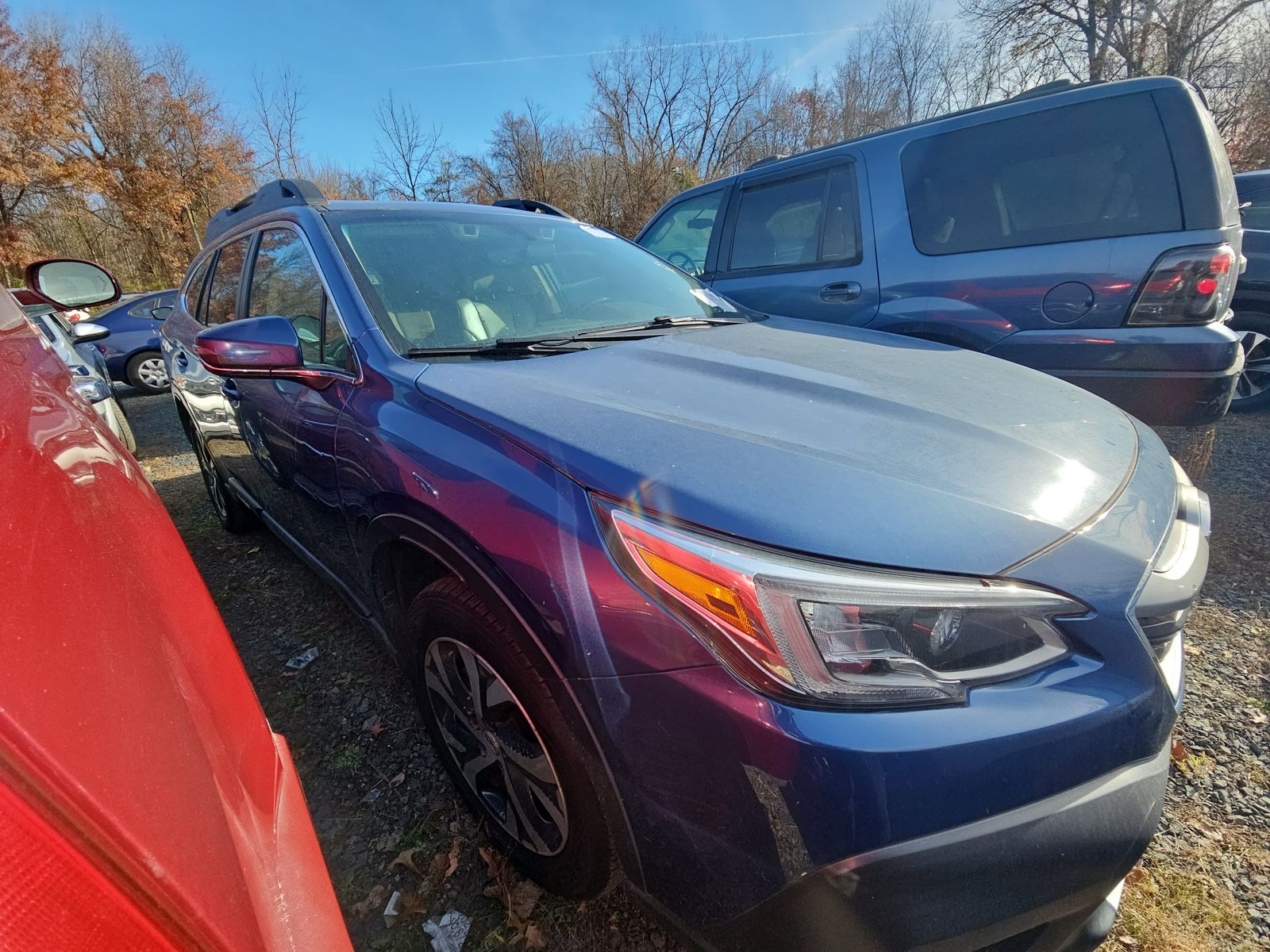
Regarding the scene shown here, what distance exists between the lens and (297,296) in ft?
7.29

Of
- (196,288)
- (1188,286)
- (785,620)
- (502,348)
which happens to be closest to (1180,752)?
(785,620)

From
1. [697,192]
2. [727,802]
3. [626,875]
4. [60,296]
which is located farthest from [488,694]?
[697,192]

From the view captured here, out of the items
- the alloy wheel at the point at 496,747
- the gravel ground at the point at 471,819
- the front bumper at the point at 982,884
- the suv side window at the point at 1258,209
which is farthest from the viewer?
the suv side window at the point at 1258,209

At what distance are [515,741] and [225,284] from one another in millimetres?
2878

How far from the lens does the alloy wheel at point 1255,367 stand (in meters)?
4.72

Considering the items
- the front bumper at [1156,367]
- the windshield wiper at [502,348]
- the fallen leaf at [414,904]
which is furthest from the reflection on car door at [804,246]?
the fallen leaf at [414,904]

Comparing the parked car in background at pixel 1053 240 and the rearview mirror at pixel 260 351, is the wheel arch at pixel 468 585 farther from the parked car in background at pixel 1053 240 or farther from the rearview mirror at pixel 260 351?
the parked car in background at pixel 1053 240

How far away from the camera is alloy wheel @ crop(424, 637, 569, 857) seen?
139 centimetres

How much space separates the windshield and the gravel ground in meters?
1.42

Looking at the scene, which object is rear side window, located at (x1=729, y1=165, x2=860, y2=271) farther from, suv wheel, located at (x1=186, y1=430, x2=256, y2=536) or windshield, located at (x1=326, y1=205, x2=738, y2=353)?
suv wheel, located at (x1=186, y1=430, x2=256, y2=536)

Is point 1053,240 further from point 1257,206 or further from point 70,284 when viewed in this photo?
point 70,284

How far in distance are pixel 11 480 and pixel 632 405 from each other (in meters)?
1.01

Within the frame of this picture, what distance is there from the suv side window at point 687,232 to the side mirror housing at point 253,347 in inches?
127

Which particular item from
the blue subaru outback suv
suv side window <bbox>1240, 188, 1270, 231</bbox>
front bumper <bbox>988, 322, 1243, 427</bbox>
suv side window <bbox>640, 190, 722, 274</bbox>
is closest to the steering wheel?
suv side window <bbox>640, 190, 722, 274</bbox>
